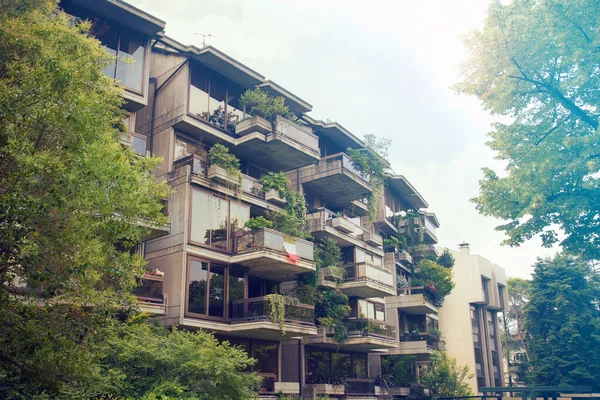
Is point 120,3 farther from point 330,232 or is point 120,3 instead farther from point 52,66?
point 330,232

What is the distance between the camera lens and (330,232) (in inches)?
1297

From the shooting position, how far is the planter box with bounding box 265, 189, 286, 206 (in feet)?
94.4

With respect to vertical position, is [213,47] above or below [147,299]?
above

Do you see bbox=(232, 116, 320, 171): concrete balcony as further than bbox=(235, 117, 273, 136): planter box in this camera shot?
Yes

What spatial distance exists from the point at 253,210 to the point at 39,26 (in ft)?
53.2

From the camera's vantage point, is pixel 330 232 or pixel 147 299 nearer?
pixel 147 299

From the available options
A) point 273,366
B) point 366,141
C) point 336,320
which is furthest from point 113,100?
point 366,141

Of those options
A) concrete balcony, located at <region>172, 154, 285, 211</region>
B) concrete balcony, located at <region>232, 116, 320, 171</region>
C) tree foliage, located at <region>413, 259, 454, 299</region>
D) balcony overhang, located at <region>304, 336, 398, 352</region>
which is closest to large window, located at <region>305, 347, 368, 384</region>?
balcony overhang, located at <region>304, 336, 398, 352</region>

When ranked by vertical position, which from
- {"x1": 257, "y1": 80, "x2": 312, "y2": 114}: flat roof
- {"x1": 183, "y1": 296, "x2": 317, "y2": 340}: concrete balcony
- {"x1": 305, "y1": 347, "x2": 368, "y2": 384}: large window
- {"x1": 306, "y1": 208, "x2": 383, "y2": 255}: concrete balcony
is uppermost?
{"x1": 257, "y1": 80, "x2": 312, "y2": 114}: flat roof

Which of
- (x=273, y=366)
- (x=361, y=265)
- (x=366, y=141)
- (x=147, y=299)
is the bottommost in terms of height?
(x=273, y=366)

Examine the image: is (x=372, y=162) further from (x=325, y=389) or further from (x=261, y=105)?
(x=325, y=389)

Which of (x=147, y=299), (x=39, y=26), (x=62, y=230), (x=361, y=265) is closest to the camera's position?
(x=62, y=230)

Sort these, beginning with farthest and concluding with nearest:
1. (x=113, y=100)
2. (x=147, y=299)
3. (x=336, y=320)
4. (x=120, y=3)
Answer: (x=336, y=320)
(x=120, y=3)
(x=147, y=299)
(x=113, y=100)

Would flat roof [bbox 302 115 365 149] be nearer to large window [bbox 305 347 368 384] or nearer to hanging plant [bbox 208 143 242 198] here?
hanging plant [bbox 208 143 242 198]
